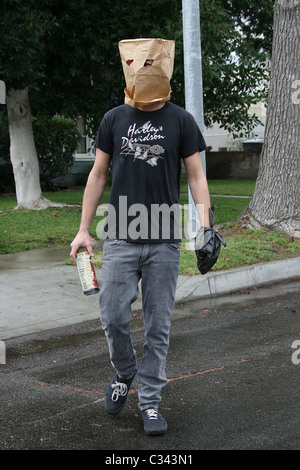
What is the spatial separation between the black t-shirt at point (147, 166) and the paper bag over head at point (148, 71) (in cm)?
10

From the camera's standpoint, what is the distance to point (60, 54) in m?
14.8

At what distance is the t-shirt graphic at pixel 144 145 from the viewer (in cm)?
371

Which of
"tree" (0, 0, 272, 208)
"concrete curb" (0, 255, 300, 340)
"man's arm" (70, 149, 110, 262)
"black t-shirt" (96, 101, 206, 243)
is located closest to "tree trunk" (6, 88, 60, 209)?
"tree" (0, 0, 272, 208)

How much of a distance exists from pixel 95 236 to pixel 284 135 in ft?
12.3

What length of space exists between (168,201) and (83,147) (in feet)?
81.8

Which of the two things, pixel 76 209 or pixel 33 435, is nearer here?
pixel 33 435

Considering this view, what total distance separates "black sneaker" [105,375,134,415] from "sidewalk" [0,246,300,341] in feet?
7.57

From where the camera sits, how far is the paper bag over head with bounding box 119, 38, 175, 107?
369cm

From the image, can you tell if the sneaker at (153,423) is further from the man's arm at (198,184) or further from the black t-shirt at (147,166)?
the man's arm at (198,184)

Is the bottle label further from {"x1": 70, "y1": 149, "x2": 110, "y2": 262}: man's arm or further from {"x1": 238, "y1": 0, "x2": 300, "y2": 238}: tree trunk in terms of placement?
{"x1": 238, "y1": 0, "x2": 300, "y2": 238}: tree trunk

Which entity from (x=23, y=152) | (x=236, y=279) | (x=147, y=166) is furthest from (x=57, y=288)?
(x=23, y=152)

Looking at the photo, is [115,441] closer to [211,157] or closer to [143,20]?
[143,20]

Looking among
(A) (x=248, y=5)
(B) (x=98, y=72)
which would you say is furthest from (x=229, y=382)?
(A) (x=248, y=5)

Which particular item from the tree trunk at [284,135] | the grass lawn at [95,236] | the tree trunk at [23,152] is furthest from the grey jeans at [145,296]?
the tree trunk at [23,152]
